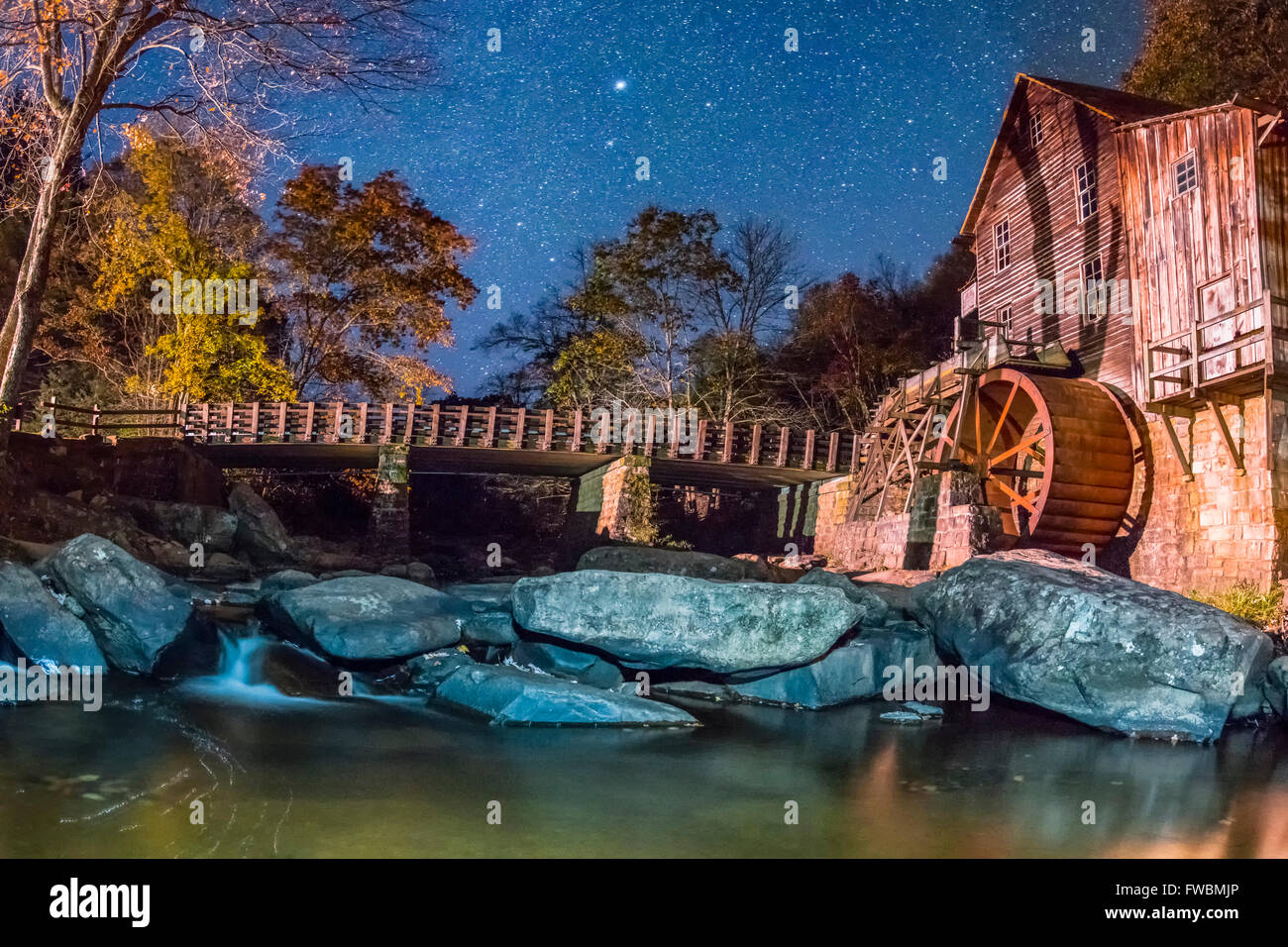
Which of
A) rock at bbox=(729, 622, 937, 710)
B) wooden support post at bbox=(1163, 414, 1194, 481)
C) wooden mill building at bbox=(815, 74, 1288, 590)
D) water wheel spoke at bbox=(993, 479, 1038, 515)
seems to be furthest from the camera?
water wheel spoke at bbox=(993, 479, 1038, 515)

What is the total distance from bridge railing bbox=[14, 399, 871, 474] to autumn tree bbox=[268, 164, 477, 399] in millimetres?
1527

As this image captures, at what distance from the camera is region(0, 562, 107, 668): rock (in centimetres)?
736

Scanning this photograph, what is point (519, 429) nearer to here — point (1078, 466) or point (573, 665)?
point (1078, 466)

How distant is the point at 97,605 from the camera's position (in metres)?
7.89

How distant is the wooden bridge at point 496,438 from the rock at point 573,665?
1741 cm

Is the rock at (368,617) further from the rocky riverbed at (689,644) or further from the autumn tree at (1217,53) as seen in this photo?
A: the autumn tree at (1217,53)

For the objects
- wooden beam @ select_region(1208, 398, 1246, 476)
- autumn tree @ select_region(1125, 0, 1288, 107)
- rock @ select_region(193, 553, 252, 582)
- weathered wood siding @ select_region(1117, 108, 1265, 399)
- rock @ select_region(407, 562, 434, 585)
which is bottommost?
rock @ select_region(407, 562, 434, 585)

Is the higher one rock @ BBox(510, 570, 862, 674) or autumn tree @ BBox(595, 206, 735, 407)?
autumn tree @ BBox(595, 206, 735, 407)

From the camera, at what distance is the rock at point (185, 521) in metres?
18.9

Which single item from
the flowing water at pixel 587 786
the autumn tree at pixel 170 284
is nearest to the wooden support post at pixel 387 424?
the autumn tree at pixel 170 284

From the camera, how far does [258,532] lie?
22.7m

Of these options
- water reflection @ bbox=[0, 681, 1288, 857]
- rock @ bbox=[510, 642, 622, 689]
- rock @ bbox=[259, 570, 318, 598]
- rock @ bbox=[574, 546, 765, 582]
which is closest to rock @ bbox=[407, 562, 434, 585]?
rock @ bbox=[574, 546, 765, 582]

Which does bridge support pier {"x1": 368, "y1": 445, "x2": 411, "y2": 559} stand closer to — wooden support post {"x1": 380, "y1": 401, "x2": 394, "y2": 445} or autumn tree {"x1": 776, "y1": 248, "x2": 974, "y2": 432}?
wooden support post {"x1": 380, "y1": 401, "x2": 394, "y2": 445}
